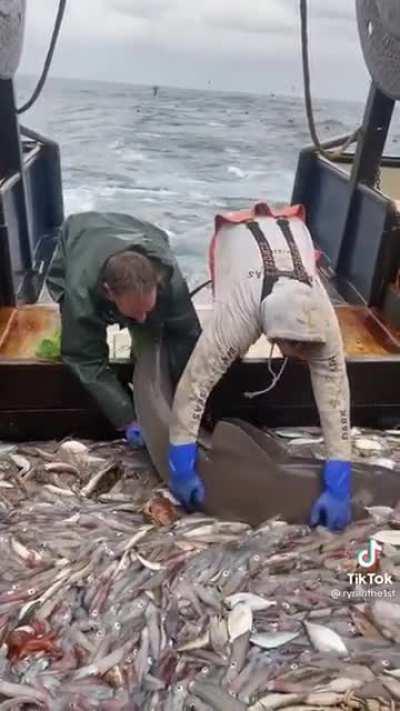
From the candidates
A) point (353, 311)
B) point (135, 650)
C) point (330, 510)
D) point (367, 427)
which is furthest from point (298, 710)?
point (353, 311)

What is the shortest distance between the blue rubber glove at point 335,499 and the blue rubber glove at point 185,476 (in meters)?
0.64

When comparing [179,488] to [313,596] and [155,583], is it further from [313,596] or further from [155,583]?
[313,596]

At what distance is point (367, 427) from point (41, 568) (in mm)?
2562

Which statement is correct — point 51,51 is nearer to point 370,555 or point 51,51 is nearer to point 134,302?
point 134,302

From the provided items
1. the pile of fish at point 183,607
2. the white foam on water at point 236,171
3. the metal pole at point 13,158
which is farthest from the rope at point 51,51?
the white foam on water at point 236,171

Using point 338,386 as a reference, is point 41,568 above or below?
below

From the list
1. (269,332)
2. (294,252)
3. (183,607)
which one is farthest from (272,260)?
(183,607)

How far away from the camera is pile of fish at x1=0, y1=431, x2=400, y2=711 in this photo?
269cm

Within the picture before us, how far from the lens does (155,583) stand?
10.7 feet

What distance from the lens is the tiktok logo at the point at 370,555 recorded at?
3.41 meters

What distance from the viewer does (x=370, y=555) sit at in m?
3.46

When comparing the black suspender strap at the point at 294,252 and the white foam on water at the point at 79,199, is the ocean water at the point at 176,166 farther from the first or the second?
the black suspender strap at the point at 294,252

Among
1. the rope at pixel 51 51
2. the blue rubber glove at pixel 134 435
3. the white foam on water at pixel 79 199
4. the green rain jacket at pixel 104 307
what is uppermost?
the rope at pixel 51 51

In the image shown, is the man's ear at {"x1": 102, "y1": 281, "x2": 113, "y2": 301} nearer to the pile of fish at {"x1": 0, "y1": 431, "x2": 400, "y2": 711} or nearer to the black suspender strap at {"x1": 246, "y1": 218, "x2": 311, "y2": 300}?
the black suspender strap at {"x1": 246, "y1": 218, "x2": 311, "y2": 300}
